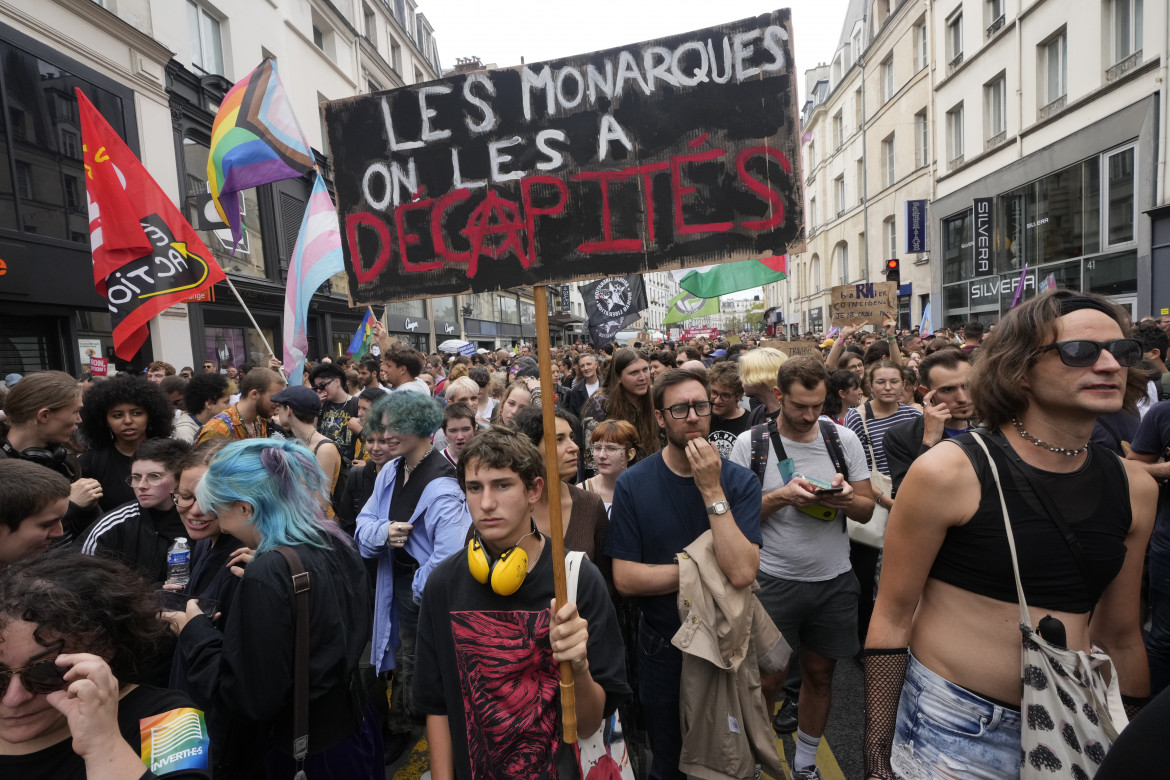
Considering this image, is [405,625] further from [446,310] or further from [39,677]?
[446,310]

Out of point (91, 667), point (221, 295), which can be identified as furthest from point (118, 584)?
point (221, 295)

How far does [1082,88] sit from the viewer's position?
47.0ft

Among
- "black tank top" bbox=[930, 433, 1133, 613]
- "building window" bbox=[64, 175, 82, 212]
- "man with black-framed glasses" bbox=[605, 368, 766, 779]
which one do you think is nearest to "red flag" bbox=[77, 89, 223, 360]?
"man with black-framed glasses" bbox=[605, 368, 766, 779]

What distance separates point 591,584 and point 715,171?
1528 mm

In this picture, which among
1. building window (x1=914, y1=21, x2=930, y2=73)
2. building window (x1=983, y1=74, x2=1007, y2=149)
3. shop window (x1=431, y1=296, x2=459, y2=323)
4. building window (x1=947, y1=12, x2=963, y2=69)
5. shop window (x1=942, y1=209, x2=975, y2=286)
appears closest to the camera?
building window (x1=983, y1=74, x2=1007, y2=149)

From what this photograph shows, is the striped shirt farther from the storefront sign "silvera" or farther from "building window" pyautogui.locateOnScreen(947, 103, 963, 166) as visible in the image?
"building window" pyautogui.locateOnScreen(947, 103, 963, 166)

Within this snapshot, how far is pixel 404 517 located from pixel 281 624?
4.34 ft

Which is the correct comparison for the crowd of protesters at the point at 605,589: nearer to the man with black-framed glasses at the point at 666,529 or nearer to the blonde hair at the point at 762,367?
the man with black-framed glasses at the point at 666,529

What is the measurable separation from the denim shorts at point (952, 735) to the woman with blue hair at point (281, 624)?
186cm

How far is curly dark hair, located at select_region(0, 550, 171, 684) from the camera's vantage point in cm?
144

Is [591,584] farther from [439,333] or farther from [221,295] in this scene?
[439,333]

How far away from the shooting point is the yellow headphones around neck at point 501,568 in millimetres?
1896

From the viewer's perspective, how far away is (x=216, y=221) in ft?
38.2

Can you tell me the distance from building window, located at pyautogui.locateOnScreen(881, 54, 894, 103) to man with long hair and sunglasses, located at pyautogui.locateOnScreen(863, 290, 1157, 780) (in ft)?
93.6
